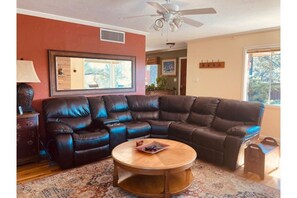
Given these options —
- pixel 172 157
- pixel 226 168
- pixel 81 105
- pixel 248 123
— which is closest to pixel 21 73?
pixel 81 105

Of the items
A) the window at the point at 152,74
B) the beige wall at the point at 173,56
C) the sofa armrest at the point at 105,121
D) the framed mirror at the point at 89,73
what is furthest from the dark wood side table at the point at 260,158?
the window at the point at 152,74

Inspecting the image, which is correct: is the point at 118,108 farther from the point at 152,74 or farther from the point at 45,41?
the point at 152,74

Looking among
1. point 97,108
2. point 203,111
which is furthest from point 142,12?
point 203,111

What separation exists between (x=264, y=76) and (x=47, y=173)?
4.71 metres

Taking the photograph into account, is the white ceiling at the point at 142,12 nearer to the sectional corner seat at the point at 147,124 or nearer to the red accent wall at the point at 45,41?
the red accent wall at the point at 45,41

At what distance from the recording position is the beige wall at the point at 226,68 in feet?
14.7

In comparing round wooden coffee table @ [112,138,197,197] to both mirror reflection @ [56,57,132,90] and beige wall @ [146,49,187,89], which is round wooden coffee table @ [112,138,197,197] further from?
beige wall @ [146,49,187,89]

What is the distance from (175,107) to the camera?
4359mm

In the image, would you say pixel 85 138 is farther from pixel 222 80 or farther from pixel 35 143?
pixel 222 80

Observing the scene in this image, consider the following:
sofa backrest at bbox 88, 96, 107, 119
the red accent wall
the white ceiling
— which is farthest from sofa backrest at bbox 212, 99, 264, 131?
the red accent wall

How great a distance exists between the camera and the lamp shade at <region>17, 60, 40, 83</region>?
9.78ft

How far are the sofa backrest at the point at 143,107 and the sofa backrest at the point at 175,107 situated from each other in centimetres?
15

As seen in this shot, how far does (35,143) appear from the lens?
10.3 feet

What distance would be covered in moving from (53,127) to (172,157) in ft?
6.02
